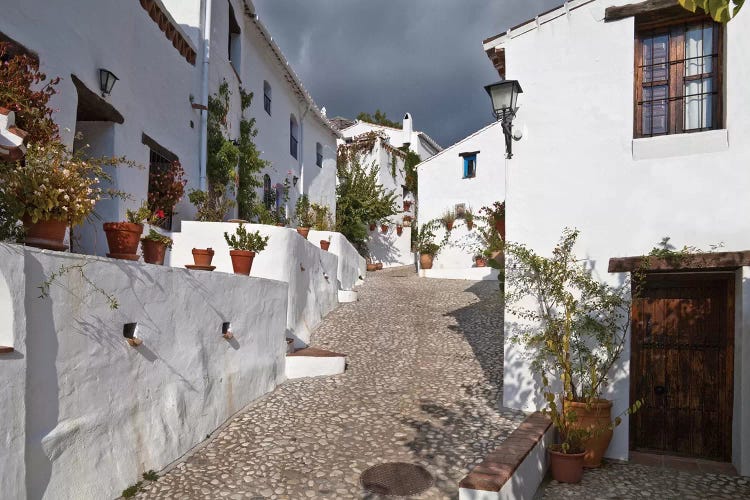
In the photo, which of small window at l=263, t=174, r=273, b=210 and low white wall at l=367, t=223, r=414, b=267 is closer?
small window at l=263, t=174, r=273, b=210

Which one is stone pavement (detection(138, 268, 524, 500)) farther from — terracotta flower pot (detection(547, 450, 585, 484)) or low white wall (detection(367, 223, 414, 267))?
low white wall (detection(367, 223, 414, 267))

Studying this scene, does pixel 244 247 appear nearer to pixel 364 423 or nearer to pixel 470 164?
pixel 364 423

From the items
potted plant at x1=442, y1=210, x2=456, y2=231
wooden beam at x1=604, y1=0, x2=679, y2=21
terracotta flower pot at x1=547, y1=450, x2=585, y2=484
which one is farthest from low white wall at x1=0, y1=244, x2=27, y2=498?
potted plant at x1=442, y1=210, x2=456, y2=231

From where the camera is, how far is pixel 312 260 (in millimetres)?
11500

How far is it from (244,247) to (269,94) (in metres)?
8.42

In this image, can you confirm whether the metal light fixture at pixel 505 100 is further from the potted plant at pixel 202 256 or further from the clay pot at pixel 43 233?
the clay pot at pixel 43 233

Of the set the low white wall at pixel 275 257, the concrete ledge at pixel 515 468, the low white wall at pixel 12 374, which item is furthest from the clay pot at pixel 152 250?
the concrete ledge at pixel 515 468

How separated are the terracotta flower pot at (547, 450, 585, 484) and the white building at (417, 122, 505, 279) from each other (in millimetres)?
15621

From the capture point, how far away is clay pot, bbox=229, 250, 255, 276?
8.09 meters

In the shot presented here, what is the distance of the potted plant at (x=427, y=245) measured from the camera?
2225 cm

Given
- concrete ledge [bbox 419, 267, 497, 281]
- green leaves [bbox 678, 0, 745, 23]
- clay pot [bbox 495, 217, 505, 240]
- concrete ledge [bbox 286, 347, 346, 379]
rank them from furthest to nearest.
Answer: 1. concrete ledge [bbox 419, 267, 497, 281]
2. clay pot [bbox 495, 217, 505, 240]
3. concrete ledge [bbox 286, 347, 346, 379]
4. green leaves [bbox 678, 0, 745, 23]

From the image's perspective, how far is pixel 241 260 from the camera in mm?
8109

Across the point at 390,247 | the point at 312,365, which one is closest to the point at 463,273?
the point at 390,247

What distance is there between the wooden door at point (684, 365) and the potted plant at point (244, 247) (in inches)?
215
